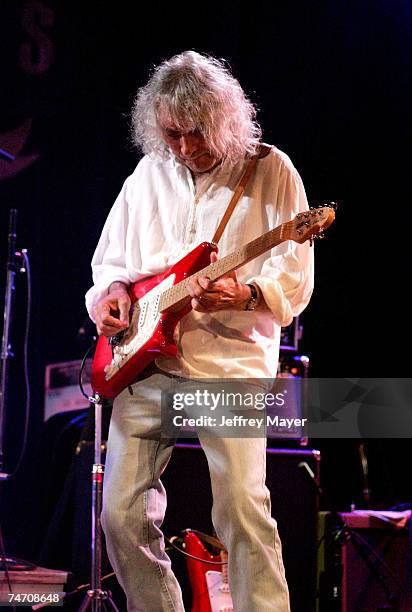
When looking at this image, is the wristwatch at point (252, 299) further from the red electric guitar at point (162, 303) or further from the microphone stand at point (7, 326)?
the microphone stand at point (7, 326)

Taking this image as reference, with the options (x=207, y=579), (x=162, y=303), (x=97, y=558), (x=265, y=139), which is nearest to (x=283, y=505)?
(x=207, y=579)

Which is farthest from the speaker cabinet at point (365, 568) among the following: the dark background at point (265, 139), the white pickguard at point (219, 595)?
the dark background at point (265, 139)

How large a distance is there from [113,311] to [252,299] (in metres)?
0.61

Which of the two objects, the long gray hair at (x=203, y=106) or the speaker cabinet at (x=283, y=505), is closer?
the long gray hair at (x=203, y=106)

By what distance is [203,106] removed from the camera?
282 cm

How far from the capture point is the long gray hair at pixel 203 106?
2818 mm

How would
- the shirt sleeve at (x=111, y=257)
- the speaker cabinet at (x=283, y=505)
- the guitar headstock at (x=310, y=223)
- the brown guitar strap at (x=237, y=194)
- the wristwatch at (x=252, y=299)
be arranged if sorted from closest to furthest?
the guitar headstock at (x=310, y=223) < the wristwatch at (x=252, y=299) < the brown guitar strap at (x=237, y=194) < the shirt sleeve at (x=111, y=257) < the speaker cabinet at (x=283, y=505)

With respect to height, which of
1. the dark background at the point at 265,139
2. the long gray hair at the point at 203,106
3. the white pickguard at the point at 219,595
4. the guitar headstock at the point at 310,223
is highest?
the dark background at the point at 265,139

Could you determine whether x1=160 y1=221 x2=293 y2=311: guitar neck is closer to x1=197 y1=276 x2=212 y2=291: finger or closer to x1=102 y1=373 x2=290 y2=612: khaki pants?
x1=197 y1=276 x2=212 y2=291: finger

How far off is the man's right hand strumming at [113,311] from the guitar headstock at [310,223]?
2.38 feet

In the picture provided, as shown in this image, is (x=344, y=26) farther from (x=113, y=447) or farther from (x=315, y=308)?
(x=113, y=447)

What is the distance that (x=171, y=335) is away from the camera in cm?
272

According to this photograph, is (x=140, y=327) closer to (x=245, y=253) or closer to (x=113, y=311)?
(x=113, y=311)

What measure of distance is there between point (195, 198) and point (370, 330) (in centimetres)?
252
